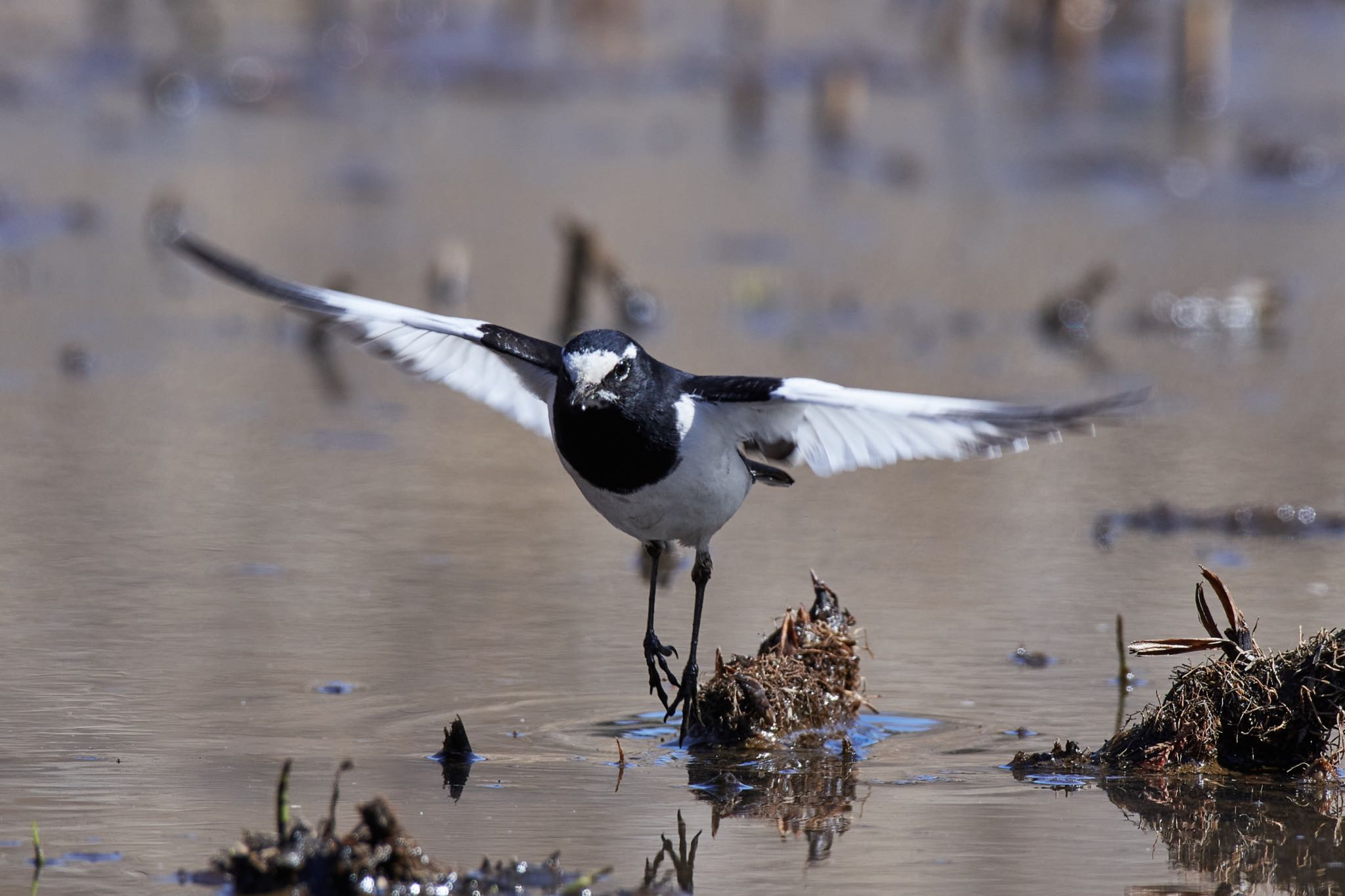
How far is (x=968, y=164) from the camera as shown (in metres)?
19.4

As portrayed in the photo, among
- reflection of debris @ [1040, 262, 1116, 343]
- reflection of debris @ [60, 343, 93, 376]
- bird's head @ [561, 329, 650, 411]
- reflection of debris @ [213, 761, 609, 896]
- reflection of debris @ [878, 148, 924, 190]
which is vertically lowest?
reflection of debris @ [213, 761, 609, 896]

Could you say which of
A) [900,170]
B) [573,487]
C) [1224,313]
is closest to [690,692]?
[573,487]

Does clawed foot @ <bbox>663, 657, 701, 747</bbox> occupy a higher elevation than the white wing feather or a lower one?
lower

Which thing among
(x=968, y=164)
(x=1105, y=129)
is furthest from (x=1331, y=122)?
(x=968, y=164)

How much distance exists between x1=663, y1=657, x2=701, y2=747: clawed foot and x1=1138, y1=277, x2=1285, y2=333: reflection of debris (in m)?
7.57

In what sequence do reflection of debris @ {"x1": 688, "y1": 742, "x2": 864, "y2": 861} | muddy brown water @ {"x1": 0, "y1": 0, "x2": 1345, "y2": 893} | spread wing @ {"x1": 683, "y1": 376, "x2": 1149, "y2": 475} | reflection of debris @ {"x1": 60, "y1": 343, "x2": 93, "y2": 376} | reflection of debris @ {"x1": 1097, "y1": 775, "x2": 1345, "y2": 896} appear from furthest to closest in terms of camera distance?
1. reflection of debris @ {"x1": 60, "y1": 343, "x2": 93, "y2": 376}
2. spread wing @ {"x1": 683, "y1": 376, "x2": 1149, "y2": 475}
3. muddy brown water @ {"x1": 0, "y1": 0, "x2": 1345, "y2": 893}
4. reflection of debris @ {"x1": 688, "y1": 742, "x2": 864, "y2": 861}
5. reflection of debris @ {"x1": 1097, "y1": 775, "x2": 1345, "y2": 896}

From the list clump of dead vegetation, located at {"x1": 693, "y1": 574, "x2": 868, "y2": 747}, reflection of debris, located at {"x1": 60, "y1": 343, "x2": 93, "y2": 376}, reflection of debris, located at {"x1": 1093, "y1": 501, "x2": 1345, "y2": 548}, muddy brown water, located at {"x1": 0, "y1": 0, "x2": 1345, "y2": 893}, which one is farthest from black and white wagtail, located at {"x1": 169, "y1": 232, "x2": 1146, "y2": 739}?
reflection of debris, located at {"x1": 60, "y1": 343, "x2": 93, "y2": 376}

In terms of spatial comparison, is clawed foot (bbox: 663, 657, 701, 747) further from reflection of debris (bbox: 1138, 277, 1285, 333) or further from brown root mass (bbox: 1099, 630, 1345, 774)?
reflection of debris (bbox: 1138, 277, 1285, 333)

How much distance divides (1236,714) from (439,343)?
2.87 m

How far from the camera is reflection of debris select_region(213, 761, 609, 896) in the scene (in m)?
4.66

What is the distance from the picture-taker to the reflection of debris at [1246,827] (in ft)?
16.7

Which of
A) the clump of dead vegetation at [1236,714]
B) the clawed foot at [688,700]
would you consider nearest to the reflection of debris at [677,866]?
the clawed foot at [688,700]

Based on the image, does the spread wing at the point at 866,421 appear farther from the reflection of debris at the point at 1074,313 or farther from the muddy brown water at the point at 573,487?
the reflection of debris at the point at 1074,313

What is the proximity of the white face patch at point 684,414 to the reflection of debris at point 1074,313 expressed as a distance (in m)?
6.95
